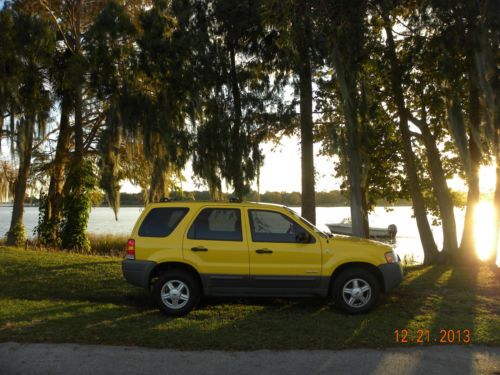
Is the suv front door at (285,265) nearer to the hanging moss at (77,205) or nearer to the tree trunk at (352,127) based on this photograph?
the tree trunk at (352,127)

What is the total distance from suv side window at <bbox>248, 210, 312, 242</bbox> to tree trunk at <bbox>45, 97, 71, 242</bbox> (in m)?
13.7

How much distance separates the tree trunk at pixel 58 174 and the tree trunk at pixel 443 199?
43.1 ft

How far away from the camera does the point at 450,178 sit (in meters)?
19.3

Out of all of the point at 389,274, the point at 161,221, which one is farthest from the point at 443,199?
the point at 161,221

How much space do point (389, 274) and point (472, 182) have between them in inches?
297

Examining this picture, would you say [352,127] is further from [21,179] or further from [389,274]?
[21,179]

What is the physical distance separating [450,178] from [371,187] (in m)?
3.08

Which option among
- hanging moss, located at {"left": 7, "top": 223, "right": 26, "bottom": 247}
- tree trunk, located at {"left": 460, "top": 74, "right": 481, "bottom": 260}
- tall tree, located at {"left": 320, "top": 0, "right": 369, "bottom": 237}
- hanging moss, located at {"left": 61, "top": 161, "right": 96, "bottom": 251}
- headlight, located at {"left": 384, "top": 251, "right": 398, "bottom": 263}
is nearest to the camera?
headlight, located at {"left": 384, "top": 251, "right": 398, "bottom": 263}

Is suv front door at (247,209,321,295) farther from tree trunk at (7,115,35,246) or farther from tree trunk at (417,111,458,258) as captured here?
tree trunk at (7,115,35,246)

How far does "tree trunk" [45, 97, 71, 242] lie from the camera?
19.6 metres

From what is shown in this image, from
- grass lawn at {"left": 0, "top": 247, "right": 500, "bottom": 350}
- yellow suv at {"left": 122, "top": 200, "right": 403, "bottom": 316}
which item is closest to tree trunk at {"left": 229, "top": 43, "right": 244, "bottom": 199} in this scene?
grass lawn at {"left": 0, "top": 247, "right": 500, "bottom": 350}

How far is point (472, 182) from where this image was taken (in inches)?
550
